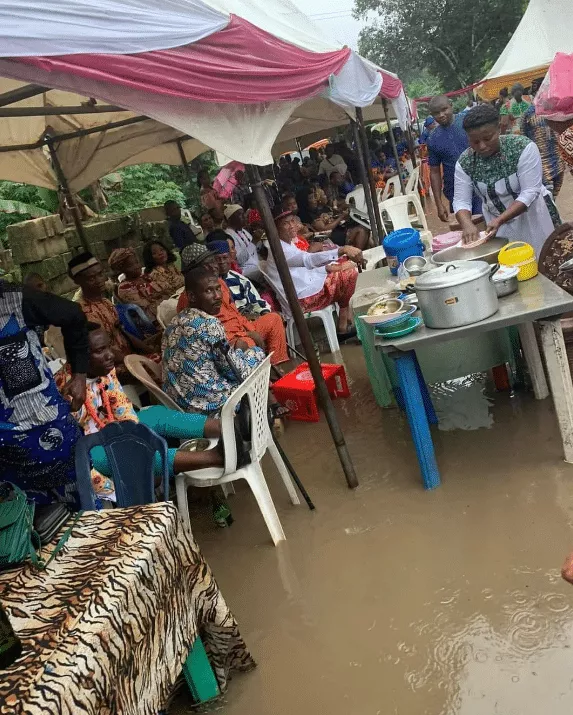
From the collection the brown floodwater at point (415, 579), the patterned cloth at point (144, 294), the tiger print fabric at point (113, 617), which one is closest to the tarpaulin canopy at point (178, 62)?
the tiger print fabric at point (113, 617)

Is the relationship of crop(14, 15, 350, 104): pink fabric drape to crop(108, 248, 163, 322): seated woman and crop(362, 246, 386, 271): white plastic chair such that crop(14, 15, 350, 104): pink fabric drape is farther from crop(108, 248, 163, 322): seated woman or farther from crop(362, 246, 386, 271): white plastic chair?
crop(362, 246, 386, 271): white plastic chair

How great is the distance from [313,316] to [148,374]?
2383 mm

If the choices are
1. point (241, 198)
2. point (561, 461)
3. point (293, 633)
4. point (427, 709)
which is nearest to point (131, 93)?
point (293, 633)

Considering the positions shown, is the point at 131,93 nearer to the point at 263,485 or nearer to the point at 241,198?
the point at 263,485

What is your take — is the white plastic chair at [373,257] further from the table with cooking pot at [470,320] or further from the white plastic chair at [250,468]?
the white plastic chair at [250,468]

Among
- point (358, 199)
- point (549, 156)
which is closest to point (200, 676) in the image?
point (549, 156)

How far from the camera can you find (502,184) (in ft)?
13.6

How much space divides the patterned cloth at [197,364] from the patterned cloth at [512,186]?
206 centimetres

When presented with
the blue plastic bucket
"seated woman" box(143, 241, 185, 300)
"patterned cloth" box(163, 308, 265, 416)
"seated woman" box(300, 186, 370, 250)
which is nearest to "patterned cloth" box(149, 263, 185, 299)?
"seated woman" box(143, 241, 185, 300)

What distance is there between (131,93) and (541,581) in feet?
8.81

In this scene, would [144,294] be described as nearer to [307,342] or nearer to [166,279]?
[166,279]

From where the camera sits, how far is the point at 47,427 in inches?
114

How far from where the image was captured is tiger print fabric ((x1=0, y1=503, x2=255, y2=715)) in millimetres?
1460

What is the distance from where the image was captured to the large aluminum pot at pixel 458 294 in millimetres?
3018
